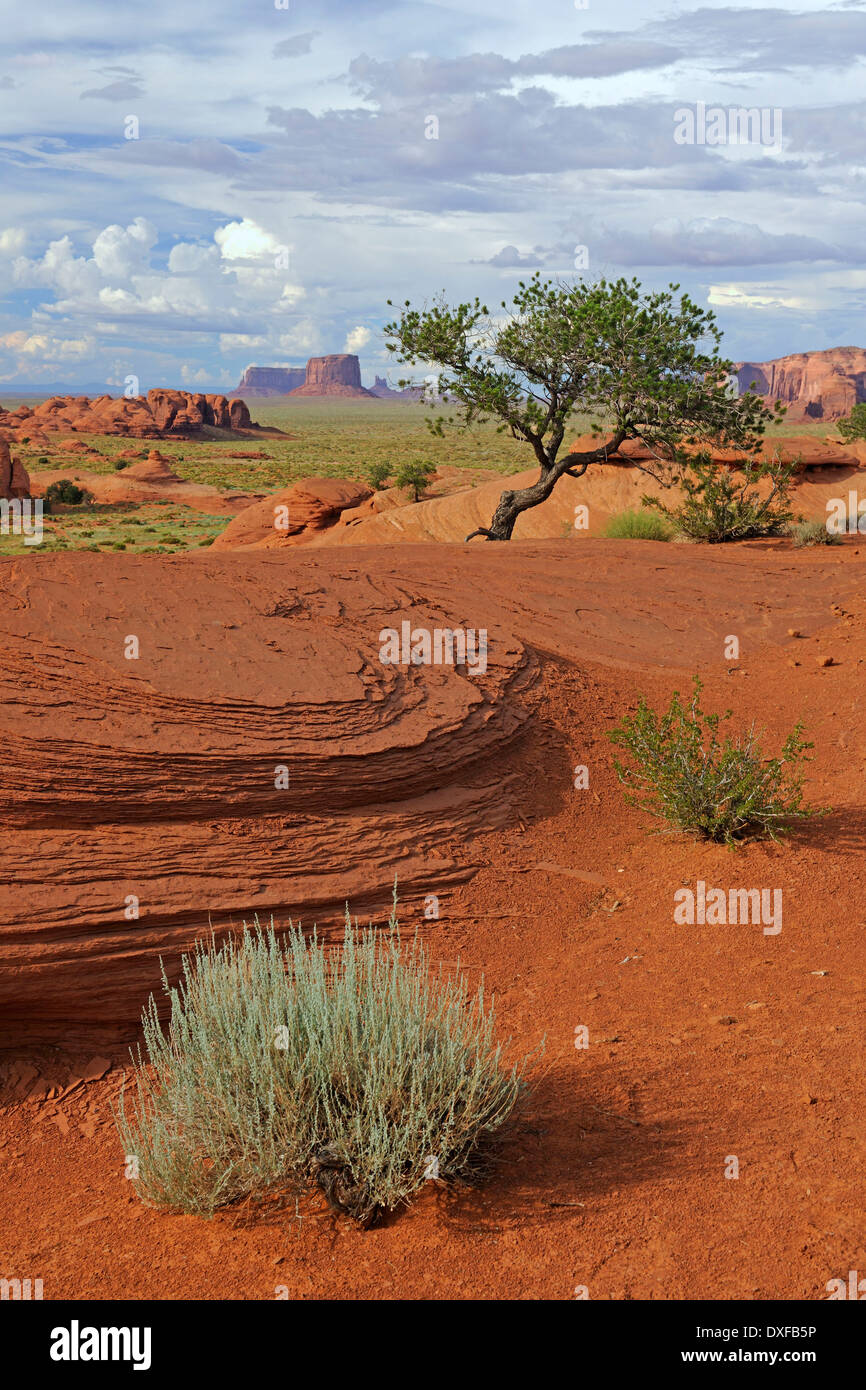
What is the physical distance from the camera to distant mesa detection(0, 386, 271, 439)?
96.4 m

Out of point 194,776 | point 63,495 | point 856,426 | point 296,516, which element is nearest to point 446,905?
point 194,776

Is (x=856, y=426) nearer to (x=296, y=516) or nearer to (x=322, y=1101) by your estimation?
(x=296, y=516)

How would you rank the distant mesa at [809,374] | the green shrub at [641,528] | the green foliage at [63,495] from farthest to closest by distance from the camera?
the distant mesa at [809,374], the green foliage at [63,495], the green shrub at [641,528]

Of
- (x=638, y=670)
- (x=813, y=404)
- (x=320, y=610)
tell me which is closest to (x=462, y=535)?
(x=638, y=670)

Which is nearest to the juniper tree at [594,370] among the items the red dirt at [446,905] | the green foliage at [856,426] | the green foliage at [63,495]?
the red dirt at [446,905]

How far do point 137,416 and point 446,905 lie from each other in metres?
100

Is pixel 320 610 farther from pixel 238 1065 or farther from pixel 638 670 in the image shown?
pixel 238 1065

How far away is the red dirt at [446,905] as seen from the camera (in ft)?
12.9

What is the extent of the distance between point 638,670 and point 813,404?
473ft

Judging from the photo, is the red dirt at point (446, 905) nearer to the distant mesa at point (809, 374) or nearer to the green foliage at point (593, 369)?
the green foliage at point (593, 369)

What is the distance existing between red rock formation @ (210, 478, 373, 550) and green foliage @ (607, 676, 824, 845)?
74.5 feet

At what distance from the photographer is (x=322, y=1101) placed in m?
4.30

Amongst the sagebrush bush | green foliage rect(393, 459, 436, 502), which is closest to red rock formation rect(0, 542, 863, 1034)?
the sagebrush bush

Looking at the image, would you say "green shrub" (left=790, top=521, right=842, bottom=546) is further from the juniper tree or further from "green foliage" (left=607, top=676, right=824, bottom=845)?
"green foliage" (left=607, top=676, right=824, bottom=845)
